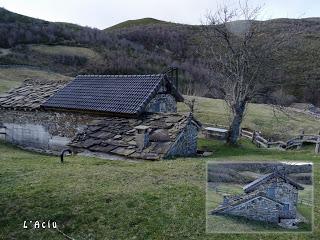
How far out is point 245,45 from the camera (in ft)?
76.1

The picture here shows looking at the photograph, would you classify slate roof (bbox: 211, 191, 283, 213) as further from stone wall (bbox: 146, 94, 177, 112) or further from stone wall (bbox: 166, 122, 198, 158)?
stone wall (bbox: 146, 94, 177, 112)

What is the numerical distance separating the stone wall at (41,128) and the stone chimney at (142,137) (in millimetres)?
4944

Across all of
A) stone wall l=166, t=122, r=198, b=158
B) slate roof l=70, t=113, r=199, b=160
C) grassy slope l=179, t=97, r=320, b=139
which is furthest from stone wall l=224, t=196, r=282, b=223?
grassy slope l=179, t=97, r=320, b=139

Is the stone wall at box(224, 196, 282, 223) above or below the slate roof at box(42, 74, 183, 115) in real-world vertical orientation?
below

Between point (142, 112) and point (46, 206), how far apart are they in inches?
432

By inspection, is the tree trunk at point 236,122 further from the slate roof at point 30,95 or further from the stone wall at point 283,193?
the stone wall at point 283,193

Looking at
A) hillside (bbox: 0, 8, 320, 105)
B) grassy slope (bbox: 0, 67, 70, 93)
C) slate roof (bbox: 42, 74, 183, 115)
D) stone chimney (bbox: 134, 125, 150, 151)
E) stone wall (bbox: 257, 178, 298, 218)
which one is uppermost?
hillside (bbox: 0, 8, 320, 105)

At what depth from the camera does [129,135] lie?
59.9 ft

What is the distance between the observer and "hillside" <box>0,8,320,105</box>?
248ft

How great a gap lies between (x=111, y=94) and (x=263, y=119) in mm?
27209

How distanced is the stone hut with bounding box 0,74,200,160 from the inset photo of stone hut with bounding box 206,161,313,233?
9.74 m

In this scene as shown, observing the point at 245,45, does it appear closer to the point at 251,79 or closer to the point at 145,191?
the point at 251,79

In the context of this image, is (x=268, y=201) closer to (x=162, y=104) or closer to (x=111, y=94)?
(x=162, y=104)

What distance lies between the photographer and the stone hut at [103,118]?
1755 centimetres
